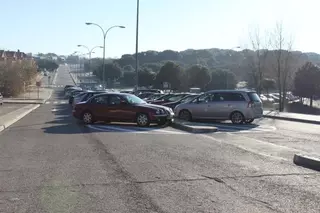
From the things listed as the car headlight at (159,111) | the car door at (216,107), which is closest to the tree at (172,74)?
the car door at (216,107)

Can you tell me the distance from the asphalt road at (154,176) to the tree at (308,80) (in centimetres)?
3978

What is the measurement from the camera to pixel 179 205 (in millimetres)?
7078

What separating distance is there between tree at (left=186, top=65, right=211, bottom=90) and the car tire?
42801mm

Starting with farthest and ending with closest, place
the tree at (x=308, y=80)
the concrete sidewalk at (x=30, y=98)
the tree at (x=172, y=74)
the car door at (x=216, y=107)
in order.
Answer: the tree at (x=172, y=74) < the concrete sidewalk at (x=30, y=98) < the tree at (x=308, y=80) < the car door at (x=216, y=107)

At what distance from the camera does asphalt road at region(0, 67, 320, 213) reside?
283 inches

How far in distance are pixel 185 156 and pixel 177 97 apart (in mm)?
21467

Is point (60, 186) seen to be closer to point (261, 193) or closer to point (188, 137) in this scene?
point (261, 193)

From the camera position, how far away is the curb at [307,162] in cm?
1052

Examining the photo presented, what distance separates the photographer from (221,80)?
69.4 metres

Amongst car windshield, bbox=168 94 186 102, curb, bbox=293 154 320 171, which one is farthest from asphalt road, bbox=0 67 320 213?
car windshield, bbox=168 94 186 102

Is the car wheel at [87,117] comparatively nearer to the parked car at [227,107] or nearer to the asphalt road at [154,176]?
the parked car at [227,107]

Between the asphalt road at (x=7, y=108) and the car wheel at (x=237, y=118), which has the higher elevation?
the car wheel at (x=237, y=118)

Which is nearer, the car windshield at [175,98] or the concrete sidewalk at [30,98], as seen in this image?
the car windshield at [175,98]

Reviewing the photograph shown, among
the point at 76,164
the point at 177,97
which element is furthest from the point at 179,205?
the point at 177,97
